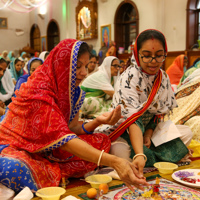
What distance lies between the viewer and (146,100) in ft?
7.23

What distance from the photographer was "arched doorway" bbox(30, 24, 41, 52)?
13244 mm

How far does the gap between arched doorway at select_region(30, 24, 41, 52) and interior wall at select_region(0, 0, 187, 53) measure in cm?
18

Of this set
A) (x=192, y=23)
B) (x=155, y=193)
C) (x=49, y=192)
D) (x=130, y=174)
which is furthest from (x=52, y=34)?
(x=130, y=174)

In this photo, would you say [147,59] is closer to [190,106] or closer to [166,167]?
[166,167]

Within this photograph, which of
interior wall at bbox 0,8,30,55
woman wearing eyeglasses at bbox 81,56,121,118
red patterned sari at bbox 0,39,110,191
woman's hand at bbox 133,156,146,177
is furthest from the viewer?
interior wall at bbox 0,8,30,55

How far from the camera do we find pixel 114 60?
471cm

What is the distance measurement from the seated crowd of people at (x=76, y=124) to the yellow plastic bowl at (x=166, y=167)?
11cm

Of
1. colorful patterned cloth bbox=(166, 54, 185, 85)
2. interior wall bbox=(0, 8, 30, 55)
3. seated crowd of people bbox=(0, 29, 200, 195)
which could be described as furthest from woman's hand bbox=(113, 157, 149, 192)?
interior wall bbox=(0, 8, 30, 55)

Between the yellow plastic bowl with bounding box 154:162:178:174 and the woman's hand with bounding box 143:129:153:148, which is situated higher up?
the woman's hand with bounding box 143:129:153:148

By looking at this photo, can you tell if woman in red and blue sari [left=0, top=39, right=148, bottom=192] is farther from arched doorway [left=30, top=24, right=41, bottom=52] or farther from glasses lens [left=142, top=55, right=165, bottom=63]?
arched doorway [left=30, top=24, right=41, bottom=52]

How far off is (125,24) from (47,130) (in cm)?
829

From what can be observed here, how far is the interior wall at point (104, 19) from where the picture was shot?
7527 millimetres

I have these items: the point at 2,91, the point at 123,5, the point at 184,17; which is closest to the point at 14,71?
the point at 2,91

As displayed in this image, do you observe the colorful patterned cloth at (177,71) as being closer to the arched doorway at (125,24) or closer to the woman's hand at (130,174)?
the arched doorway at (125,24)
